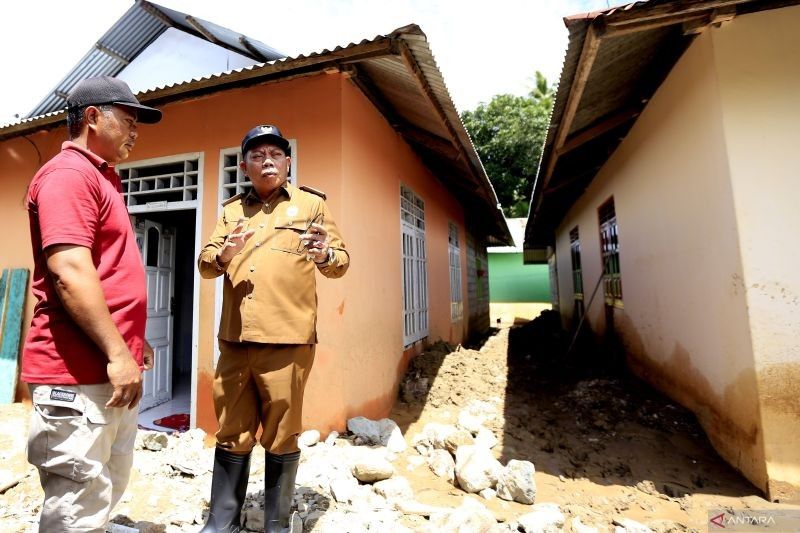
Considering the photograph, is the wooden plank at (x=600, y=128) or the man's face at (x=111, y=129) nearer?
the man's face at (x=111, y=129)

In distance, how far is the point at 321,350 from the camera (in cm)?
352

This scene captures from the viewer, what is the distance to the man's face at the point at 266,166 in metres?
2.04

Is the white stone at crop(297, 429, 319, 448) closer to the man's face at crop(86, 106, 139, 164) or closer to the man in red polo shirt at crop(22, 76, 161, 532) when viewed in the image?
the man in red polo shirt at crop(22, 76, 161, 532)

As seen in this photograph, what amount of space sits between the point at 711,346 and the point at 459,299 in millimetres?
5442

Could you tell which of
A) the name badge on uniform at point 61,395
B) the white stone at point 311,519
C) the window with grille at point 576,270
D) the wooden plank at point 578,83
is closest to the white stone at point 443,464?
the white stone at point 311,519

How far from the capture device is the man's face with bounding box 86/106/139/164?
1.56 meters

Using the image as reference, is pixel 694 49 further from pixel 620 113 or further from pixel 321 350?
pixel 321 350

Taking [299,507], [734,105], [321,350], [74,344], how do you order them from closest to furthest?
[74,344] → [299,507] → [734,105] → [321,350]

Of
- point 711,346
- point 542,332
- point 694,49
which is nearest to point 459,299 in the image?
point 542,332

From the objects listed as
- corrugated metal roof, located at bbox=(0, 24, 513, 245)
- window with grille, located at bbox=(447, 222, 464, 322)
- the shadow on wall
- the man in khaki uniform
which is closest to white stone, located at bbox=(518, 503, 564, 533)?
the shadow on wall

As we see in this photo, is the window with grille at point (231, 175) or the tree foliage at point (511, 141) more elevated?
the tree foliage at point (511, 141)

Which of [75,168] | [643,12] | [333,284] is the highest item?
[643,12]

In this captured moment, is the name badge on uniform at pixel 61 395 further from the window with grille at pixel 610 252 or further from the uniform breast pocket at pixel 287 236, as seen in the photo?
the window with grille at pixel 610 252

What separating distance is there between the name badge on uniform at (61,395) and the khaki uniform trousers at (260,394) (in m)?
0.66
